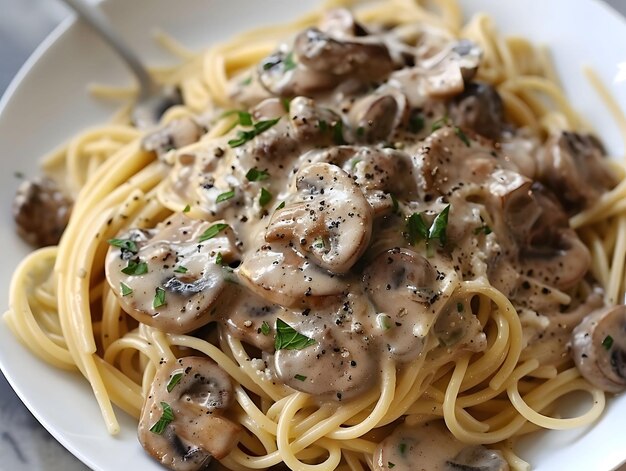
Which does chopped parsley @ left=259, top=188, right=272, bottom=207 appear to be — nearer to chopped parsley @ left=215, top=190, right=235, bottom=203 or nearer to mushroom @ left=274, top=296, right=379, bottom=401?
chopped parsley @ left=215, top=190, right=235, bottom=203

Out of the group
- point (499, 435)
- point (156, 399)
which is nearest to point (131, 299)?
point (156, 399)

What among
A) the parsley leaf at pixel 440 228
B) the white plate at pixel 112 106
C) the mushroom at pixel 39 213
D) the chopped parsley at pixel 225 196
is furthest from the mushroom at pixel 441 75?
the mushroom at pixel 39 213

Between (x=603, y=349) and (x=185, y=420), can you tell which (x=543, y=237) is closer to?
(x=603, y=349)

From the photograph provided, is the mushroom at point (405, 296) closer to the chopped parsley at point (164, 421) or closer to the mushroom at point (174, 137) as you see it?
the chopped parsley at point (164, 421)

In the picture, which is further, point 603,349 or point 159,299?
point 603,349

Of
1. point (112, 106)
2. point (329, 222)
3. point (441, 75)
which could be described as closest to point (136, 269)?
point (329, 222)

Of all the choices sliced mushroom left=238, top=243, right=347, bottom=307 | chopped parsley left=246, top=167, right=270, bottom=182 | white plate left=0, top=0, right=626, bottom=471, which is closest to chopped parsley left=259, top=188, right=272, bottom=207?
chopped parsley left=246, top=167, right=270, bottom=182

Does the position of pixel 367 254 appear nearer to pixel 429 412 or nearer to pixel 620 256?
pixel 429 412
